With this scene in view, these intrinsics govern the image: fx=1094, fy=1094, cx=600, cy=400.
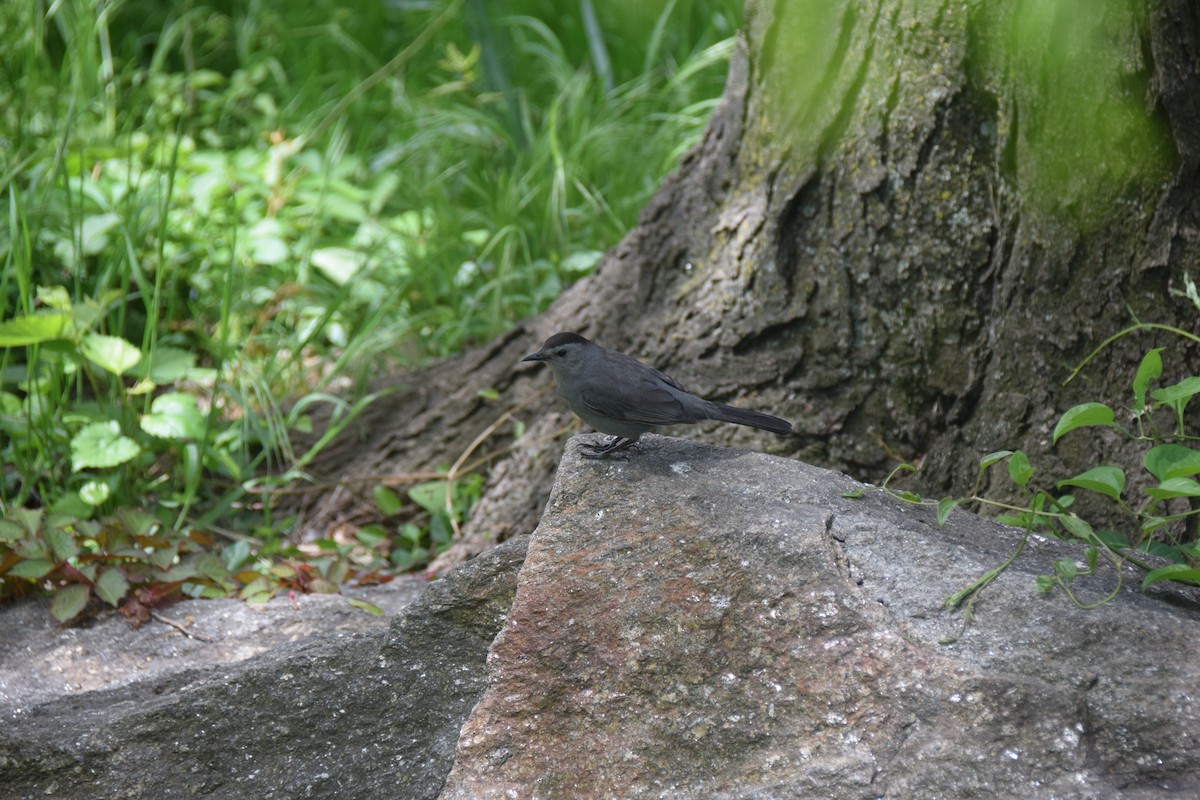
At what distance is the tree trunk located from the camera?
2.88 meters

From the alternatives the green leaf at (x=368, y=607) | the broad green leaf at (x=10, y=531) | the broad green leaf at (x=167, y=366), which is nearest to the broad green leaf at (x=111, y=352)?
the broad green leaf at (x=167, y=366)

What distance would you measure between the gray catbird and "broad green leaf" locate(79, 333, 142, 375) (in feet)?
5.39

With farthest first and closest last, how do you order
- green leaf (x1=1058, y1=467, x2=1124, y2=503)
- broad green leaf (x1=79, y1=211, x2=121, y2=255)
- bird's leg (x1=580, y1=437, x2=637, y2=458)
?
broad green leaf (x1=79, y1=211, x2=121, y2=255) → bird's leg (x1=580, y1=437, x2=637, y2=458) → green leaf (x1=1058, y1=467, x2=1124, y2=503)

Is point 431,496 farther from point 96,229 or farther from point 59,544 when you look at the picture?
point 96,229

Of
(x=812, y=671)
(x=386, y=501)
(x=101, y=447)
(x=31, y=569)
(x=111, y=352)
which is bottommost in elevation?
(x=386, y=501)

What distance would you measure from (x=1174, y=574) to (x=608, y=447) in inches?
57.1

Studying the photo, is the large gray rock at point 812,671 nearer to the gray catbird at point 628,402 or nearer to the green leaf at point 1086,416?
the green leaf at point 1086,416

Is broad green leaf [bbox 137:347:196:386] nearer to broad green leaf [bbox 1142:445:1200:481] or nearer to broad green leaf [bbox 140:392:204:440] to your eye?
broad green leaf [bbox 140:392:204:440]

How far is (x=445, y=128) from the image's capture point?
5961 mm

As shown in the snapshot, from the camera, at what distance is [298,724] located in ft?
8.00

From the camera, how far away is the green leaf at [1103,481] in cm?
221

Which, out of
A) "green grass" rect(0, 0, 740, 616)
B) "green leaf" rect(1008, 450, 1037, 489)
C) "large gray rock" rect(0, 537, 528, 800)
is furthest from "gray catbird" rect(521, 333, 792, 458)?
"green grass" rect(0, 0, 740, 616)

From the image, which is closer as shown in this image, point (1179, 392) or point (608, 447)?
point (1179, 392)

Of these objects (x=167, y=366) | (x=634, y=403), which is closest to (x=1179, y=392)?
(x=634, y=403)
